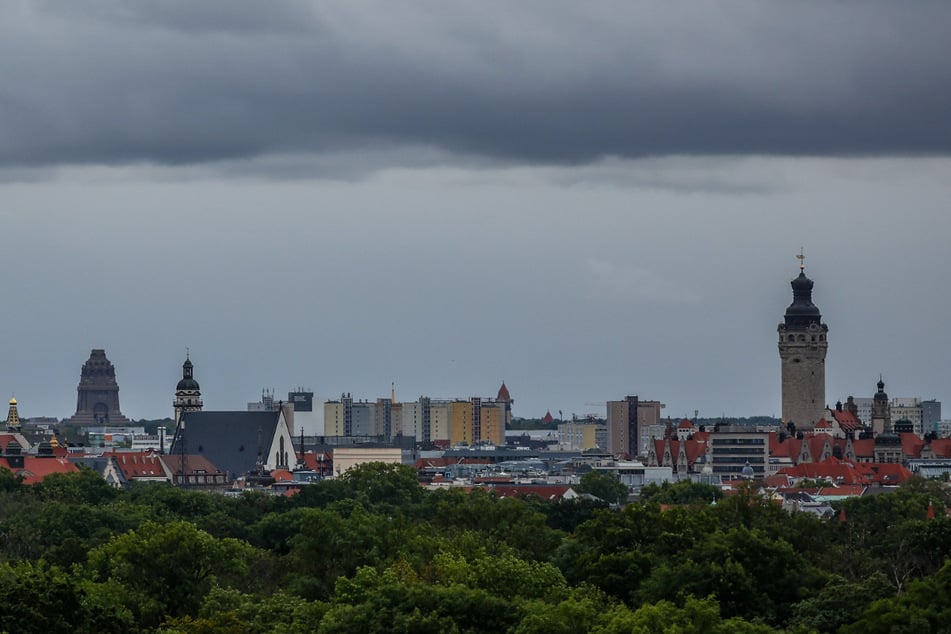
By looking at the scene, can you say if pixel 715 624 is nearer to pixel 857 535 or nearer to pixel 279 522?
pixel 857 535

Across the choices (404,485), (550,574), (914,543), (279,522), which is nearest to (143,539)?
(550,574)

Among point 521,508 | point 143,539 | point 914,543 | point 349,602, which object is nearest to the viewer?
point 349,602

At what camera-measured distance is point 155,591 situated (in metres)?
99.7

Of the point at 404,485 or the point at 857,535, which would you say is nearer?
the point at 857,535

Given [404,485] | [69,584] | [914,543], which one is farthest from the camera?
[404,485]

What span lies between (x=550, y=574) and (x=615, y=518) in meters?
20.0

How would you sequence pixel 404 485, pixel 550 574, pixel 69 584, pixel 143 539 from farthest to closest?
pixel 404 485 → pixel 143 539 → pixel 550 574 → pixel 69 584

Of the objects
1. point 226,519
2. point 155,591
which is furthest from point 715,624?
point 226,519

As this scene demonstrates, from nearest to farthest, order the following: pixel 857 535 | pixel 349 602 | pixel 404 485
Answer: pixel 349 602 → pixel 857 535 → pixel 404 485

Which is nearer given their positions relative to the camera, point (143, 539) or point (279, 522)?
point (143, 539)

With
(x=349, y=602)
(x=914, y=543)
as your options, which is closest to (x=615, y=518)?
(x=914, y=543)

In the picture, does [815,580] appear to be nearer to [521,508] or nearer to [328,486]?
[521,508]

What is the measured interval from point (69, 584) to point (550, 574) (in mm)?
20357

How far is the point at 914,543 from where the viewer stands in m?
114
